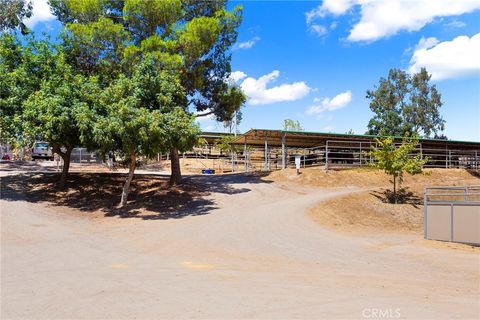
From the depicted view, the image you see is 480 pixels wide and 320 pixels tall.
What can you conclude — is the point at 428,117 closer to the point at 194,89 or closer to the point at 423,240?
the point at 194,89

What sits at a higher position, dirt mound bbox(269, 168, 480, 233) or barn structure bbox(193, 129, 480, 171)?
barn structure bbox(193, 129, 480, 171)

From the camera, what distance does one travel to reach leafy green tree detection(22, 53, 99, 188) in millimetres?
17186

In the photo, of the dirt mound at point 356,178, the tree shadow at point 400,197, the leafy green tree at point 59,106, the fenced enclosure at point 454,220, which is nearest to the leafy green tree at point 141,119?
the leafy green tree at point 59,106

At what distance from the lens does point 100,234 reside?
1382 centimetres

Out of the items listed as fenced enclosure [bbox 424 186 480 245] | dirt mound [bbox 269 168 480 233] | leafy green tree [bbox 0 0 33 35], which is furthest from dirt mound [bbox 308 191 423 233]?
leafy green tree [bbox 0 0 33 35]

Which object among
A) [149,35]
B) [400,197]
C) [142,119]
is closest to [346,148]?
[400,197]

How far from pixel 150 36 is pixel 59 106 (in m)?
7.37

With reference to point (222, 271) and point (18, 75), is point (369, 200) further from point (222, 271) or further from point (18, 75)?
point (18, 75)

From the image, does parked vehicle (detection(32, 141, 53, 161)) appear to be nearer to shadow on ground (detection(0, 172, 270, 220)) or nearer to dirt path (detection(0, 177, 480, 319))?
shadow on ground (detection(0, 172, 270, 220))

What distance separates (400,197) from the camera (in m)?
23.5

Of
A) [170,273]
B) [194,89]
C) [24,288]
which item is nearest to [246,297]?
[170,273]

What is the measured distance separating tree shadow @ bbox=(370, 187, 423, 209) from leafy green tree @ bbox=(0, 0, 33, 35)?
1087 inches

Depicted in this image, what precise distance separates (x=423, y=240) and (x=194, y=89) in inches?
579

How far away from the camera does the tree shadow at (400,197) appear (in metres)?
22.5
